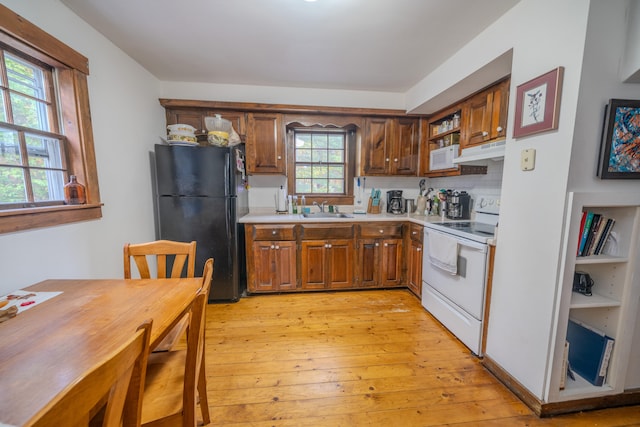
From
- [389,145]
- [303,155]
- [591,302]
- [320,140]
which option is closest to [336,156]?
[320,140]

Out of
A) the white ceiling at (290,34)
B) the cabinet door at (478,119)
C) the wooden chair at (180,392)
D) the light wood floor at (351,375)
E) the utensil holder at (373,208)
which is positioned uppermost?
the white ceiling at (290,34)

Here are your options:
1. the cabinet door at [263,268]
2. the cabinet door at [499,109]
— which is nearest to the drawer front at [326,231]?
the cabinet door at [263,268]

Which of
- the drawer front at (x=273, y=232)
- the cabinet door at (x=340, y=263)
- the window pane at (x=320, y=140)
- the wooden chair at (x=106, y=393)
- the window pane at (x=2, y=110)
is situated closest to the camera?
the wooden chair at (x=106, y=393)

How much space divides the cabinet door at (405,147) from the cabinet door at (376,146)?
91mm

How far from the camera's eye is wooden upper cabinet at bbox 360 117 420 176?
293cm

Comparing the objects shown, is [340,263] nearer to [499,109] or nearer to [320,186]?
[320,186]

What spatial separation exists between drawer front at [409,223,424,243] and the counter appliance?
116 mm

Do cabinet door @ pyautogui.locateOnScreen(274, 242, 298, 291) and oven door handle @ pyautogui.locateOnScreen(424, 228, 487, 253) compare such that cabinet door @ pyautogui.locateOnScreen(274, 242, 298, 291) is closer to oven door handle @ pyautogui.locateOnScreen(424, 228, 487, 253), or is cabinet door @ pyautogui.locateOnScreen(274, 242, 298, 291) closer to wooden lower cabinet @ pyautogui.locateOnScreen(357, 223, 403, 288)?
wooden lower cabinet @ pyautogui.locateOnScreen(357, 223, 403, 288)

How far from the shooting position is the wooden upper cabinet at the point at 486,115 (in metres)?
1.90

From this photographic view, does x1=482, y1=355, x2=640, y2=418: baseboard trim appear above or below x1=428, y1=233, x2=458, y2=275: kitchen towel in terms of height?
below

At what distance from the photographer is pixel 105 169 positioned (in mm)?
1868

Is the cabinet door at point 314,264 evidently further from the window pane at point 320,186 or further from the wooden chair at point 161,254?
the wooden chair at point 161,254

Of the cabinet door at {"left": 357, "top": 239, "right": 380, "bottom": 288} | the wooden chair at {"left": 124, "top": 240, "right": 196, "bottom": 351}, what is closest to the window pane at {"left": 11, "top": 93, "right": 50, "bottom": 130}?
the wooden chair at {"left": 124, "top": 240, "right": 196, "bottom": 351}

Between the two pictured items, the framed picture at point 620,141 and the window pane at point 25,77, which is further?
the window pane at point 25,77
